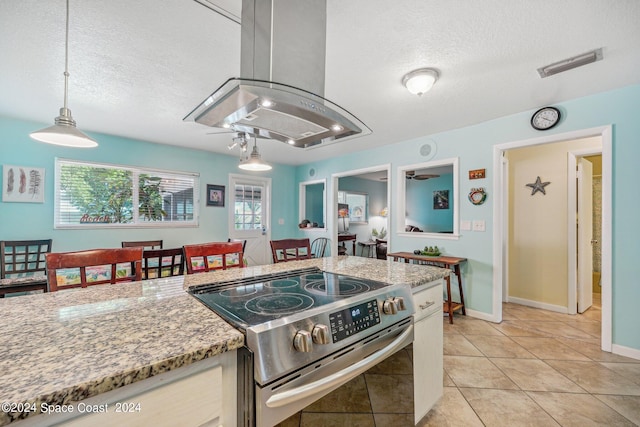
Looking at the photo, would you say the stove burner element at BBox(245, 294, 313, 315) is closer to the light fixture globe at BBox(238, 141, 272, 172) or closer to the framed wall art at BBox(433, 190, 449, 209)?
the light fixture globe at BBox(238, 141, 272, 172)

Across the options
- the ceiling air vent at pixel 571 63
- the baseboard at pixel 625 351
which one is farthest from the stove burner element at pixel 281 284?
the baseboard at pixel 625 351

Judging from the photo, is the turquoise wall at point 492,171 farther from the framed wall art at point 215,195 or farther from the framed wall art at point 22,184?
the framed wall art at point 22,184

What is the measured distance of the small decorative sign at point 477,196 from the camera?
3119 mm

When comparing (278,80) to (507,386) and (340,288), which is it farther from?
(507,386)

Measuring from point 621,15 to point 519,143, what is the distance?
1490 millimetres

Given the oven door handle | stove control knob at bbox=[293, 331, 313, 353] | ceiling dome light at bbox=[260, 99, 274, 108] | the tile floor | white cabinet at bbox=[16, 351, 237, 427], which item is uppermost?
ceiling dome light at bbox=[260, 99, 274, 108]

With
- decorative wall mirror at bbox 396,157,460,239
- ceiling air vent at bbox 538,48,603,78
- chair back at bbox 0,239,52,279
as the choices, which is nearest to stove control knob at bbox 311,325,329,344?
ceiling air vent at bbox 538,48,603,78

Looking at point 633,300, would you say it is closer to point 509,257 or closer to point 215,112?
point 509,257

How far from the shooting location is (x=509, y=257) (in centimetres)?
379

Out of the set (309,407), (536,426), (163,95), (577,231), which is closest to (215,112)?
(309,407)

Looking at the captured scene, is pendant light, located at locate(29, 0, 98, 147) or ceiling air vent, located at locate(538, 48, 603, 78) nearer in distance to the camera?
pendant light, located at locate(29, 0, 98, 147)

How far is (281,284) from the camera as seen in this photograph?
1.36 meters

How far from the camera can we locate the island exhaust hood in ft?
3.36

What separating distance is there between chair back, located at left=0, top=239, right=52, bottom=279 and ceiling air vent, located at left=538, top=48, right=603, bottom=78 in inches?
200
